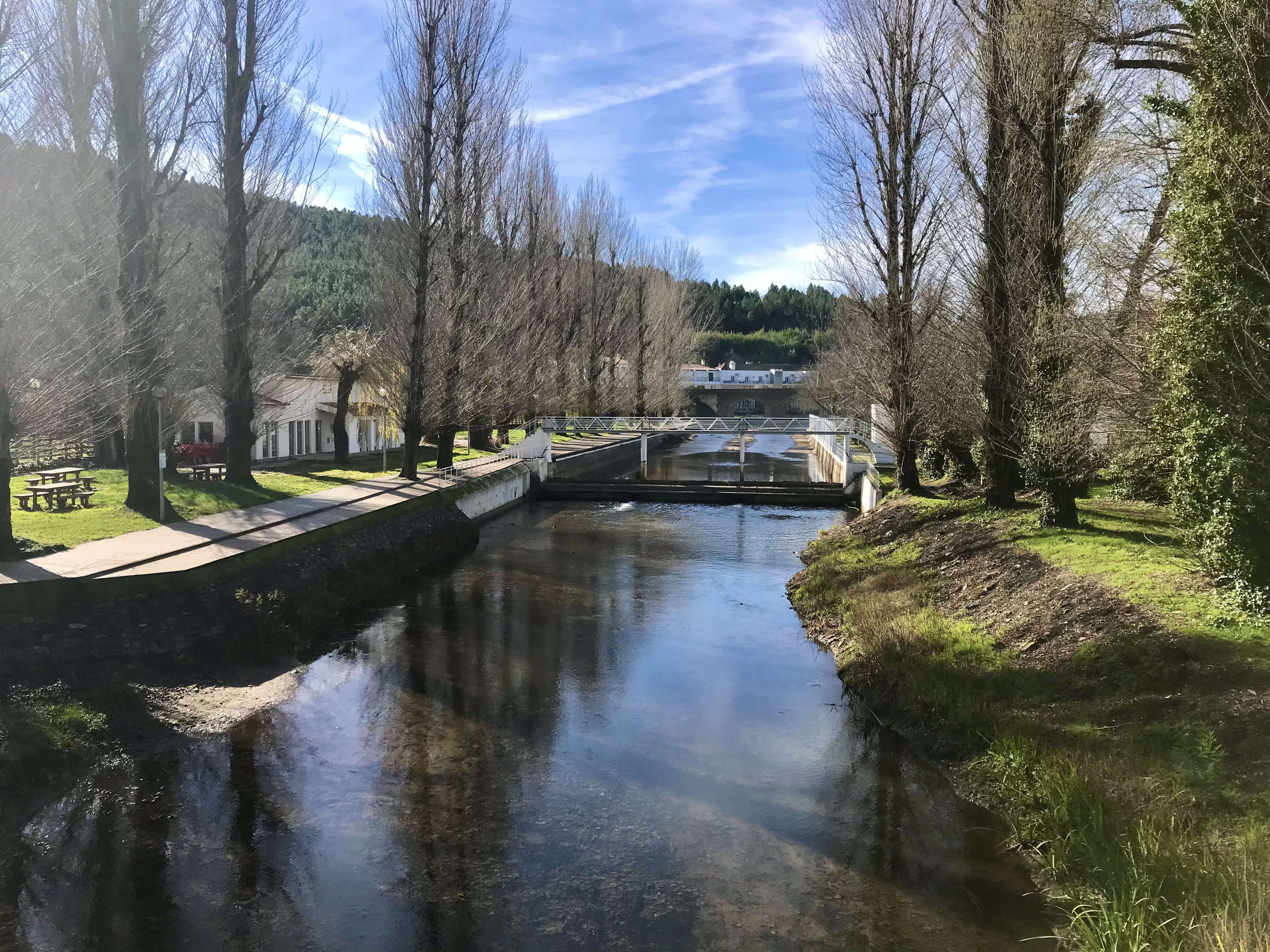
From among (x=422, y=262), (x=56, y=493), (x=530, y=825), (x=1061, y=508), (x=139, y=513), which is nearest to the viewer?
(x=530, y=825)

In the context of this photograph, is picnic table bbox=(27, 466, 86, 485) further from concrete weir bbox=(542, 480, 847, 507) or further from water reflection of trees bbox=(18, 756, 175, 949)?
concrete weir bbox=(542, 480, 847, 507)

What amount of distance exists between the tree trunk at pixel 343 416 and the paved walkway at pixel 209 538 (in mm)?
8039

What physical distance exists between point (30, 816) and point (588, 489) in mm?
24172

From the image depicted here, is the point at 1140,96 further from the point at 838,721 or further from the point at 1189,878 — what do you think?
the point at 1189,878

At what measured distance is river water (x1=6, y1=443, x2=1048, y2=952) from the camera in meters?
6.04

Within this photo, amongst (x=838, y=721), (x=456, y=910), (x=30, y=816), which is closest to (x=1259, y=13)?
(x=838, y=721)

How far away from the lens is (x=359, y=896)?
6344mm

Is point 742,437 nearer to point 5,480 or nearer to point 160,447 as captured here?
point 160,447

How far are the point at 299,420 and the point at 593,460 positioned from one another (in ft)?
42.9

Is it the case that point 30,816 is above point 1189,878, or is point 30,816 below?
below

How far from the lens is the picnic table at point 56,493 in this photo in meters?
15.5

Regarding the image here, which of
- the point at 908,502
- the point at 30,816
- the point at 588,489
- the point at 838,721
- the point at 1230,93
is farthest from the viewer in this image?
the point at 588,489

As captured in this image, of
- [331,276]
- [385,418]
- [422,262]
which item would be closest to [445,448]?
[385,418]

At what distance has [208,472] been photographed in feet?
69.5
